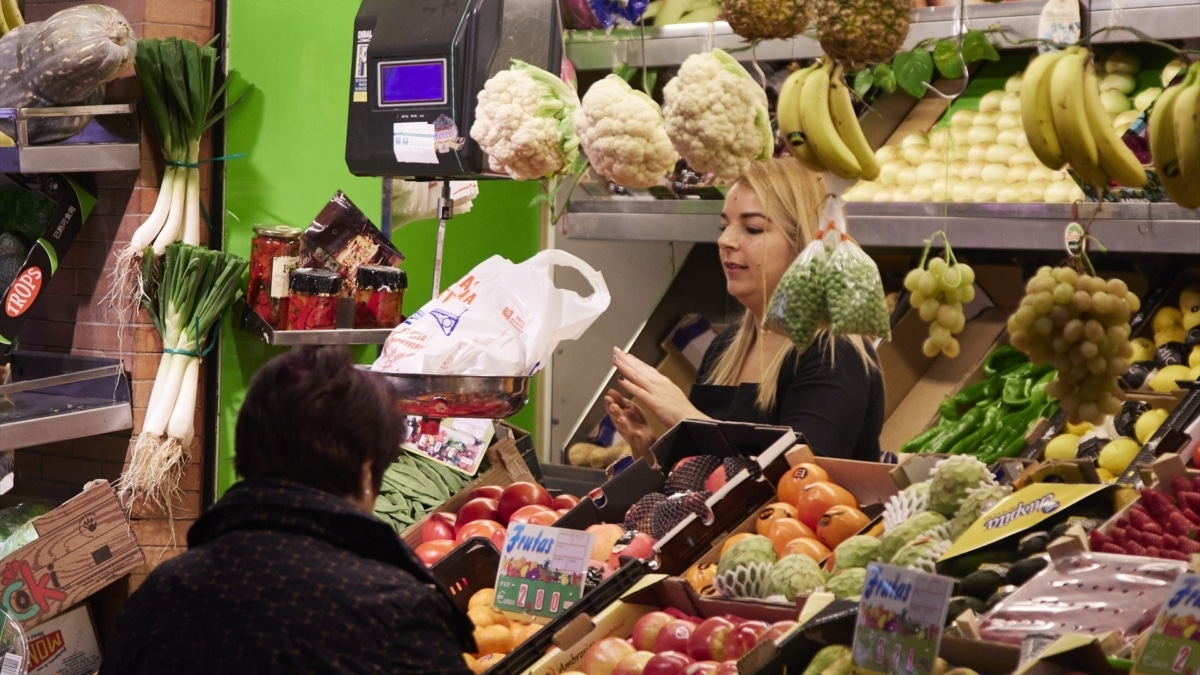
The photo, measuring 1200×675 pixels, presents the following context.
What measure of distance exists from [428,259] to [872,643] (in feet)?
9.96

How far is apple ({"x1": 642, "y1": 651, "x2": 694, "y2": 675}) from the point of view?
7.93ft

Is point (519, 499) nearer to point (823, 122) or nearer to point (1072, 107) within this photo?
point (823, 122)

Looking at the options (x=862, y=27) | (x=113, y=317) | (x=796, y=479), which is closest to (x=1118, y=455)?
(x=796, y=479)

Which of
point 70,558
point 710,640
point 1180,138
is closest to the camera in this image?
point 1180,138

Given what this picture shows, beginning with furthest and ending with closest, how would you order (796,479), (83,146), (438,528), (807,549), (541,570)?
(83,146) → (438,528) → (796,479) → (807,549) → (541,570)

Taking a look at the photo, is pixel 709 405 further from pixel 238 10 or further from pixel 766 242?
pixel 238 10

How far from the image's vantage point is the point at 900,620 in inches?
77.7

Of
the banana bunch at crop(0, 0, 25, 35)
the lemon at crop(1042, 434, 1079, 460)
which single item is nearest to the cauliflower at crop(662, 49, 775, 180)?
the lemon at crop(1042, 434, 1079, 460)

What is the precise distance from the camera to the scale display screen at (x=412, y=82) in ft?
11.4

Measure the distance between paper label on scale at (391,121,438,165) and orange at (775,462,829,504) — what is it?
120cm

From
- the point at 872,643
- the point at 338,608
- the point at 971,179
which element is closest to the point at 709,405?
the point at 971,179

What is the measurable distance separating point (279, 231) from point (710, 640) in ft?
7.17

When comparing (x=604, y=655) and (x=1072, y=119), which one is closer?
(x=1072, y=119)

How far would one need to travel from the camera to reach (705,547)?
9.99 feet
